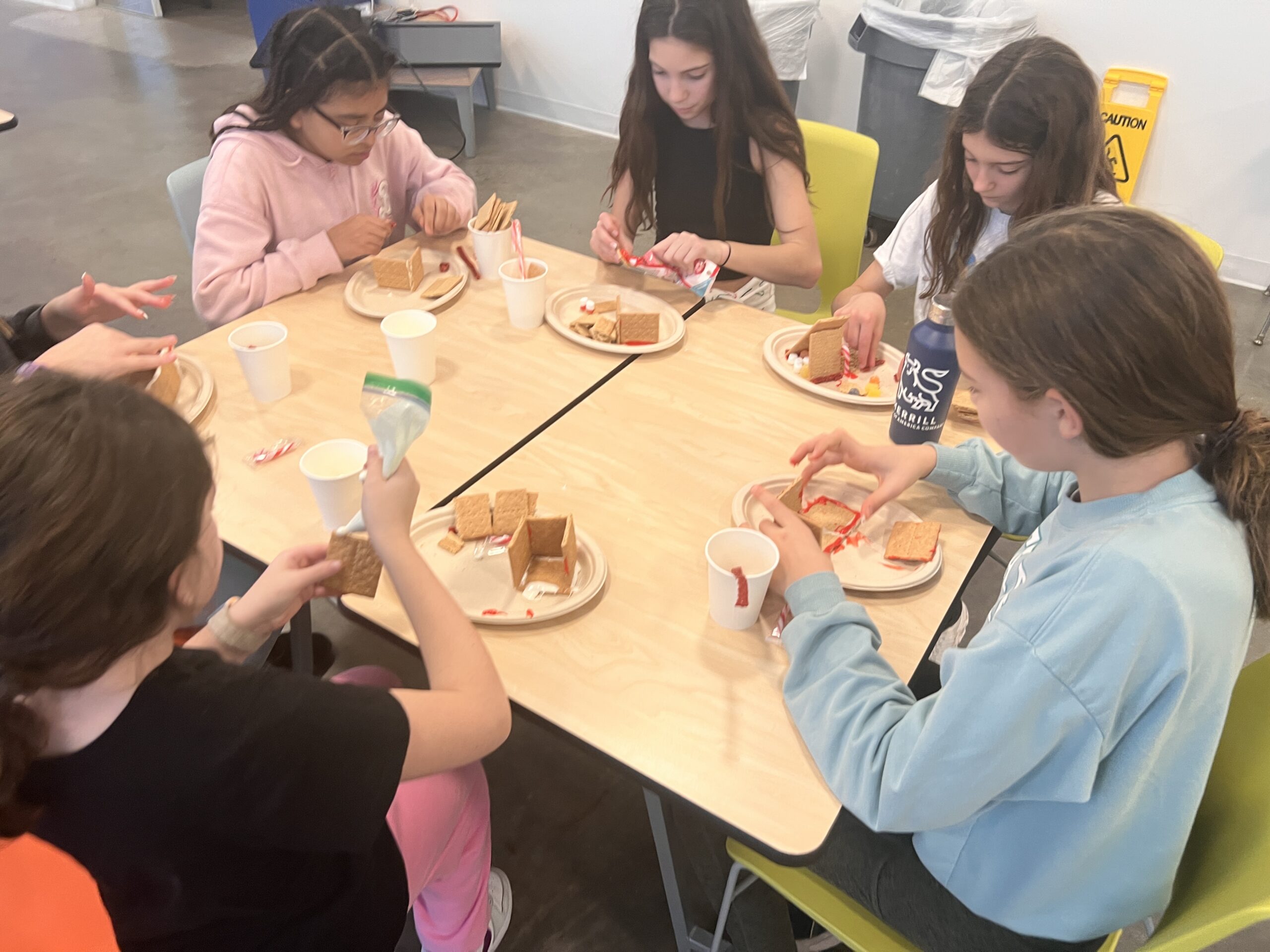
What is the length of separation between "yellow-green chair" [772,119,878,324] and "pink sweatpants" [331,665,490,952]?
1362 mm

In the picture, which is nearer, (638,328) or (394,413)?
(394,413)

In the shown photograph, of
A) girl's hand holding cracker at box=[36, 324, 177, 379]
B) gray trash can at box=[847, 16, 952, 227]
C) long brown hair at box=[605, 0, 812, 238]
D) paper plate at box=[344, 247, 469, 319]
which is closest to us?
girl's hand holding cracker at box=[36, 324, 177, 379]

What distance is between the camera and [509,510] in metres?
1.16

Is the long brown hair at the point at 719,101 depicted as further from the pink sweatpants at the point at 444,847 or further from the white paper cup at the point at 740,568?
the pink sweatpants at the point at 444,847

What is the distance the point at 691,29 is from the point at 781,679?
142cm

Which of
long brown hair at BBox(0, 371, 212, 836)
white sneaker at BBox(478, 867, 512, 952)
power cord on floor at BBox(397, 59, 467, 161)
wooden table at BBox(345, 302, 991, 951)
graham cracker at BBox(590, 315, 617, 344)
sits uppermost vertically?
long brown hair at BBox(0, 371, 212, 836)

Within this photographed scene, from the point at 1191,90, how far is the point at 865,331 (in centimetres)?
272

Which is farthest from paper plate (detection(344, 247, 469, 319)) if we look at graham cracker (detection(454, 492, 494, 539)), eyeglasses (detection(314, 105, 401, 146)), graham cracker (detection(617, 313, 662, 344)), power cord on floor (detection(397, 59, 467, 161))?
power cord on floor (detection(397, 59, 467, 161))

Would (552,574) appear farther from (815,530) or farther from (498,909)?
(498,909)

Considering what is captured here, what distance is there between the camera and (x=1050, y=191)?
5.05 feet

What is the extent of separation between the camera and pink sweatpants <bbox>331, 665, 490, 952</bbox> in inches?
44.3

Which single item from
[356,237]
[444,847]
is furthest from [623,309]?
[444,847]

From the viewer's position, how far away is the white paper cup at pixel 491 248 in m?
1.74

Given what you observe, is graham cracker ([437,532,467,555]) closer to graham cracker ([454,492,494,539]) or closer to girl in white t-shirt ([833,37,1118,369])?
graham cracker ([454,492,494,539])
